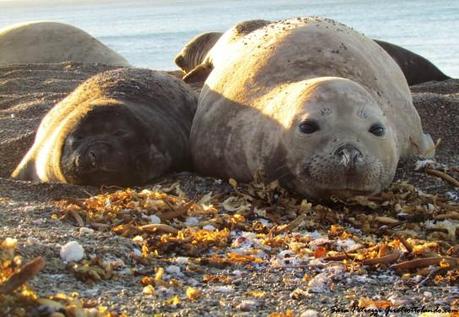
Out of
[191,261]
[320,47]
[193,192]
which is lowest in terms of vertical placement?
[193,192]

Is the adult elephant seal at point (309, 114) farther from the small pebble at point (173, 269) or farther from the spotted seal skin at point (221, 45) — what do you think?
the spotted seal skin at point (221, 45)

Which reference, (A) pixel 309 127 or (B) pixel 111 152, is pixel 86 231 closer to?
(A) pixel 309 127

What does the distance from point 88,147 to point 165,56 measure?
1146 cm

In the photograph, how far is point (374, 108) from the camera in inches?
164

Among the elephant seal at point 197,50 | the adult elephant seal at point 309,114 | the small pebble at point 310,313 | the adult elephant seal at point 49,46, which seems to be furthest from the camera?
the adult elephant seal at point 49,46

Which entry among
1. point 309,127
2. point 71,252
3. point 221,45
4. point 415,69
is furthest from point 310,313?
point 415,69

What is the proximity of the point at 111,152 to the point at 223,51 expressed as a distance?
2.83m

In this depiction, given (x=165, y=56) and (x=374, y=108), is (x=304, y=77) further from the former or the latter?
(x=165, y=56)

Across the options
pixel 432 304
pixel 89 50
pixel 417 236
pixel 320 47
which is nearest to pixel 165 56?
pixel 89 50

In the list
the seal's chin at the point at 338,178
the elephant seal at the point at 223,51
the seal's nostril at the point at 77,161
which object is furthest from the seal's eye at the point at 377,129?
the elephant seal at the point at 223,51

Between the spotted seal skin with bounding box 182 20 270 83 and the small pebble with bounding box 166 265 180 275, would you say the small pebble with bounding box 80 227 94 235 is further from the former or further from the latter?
the spotted seal skin with bounding box 182 20 270 83

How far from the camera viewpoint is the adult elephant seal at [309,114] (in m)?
3.96

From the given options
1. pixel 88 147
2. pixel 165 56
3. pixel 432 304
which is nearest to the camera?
pixel 432 304

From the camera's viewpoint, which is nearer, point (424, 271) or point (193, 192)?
point (424, 271)
